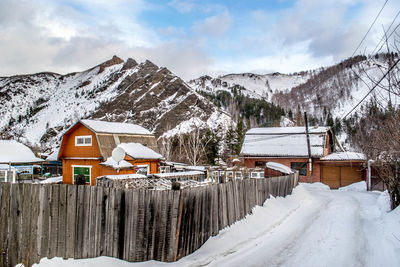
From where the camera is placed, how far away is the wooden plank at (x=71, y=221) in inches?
211

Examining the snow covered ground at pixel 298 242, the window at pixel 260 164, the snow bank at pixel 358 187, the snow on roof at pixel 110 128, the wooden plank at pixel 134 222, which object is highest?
the snow on roof at pixel 110 128

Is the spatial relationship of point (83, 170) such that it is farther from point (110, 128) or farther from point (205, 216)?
point (205, 216)

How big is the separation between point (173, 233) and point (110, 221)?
4.47 ft

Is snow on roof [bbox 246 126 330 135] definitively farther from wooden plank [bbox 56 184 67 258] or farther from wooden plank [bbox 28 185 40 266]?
wooden plank [bbox 28 185 40 266]

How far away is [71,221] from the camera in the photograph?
5.43 m

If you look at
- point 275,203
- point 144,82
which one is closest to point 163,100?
point 144,82

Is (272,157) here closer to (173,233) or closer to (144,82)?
(173,233)

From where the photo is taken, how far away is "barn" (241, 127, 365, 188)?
26.6 metres

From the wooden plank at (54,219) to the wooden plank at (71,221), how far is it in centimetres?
19

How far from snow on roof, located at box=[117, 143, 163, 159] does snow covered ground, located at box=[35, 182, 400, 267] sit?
12676 millimetres

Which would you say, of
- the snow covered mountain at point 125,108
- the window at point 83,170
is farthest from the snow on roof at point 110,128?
the snow covered mountain at point 125,108

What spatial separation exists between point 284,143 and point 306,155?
330 cm

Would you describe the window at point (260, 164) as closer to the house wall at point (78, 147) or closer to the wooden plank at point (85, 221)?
the house wall at point (78, 147)

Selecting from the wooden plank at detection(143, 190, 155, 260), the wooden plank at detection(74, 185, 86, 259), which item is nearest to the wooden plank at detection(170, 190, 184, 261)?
the wooden plank at detection(143, 190, 155, 260)
